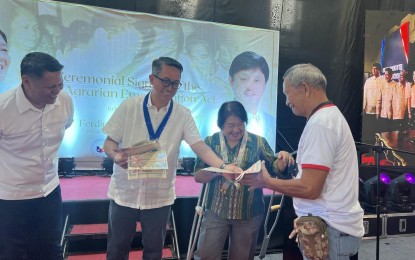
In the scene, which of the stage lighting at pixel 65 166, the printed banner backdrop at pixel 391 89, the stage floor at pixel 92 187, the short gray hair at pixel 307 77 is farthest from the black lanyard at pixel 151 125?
the printed banner backdrop at pixel 391 89

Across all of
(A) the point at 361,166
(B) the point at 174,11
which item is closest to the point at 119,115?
(B) the point at 174,11

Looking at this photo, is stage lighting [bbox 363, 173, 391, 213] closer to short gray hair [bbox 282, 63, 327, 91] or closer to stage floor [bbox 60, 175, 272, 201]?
stage floor [bbox 60, 175, 272, 201]

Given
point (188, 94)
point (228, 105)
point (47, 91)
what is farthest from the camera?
point (188, 94)

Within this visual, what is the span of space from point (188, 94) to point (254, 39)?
1087 mm

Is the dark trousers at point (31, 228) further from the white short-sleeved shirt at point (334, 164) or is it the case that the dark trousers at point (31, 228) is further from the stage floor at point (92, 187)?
the white short-sleeved shirt at point (334, 164)

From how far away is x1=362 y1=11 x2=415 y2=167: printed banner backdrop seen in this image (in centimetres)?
430

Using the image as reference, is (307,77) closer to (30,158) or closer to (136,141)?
(136,141)

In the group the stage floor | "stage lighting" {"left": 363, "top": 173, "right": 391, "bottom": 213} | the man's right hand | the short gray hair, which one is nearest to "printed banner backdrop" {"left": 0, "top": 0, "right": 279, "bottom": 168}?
the stage floor

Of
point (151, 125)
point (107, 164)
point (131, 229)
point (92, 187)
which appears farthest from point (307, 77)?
point (107, 164)

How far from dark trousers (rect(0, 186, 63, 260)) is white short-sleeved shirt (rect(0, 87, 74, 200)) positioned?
2.3 inches

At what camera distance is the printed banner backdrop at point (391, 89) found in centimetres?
430

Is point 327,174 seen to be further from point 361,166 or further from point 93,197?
point 361,166

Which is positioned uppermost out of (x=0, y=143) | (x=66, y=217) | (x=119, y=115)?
(x=119, y=115)

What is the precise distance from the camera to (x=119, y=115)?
6.75ft
